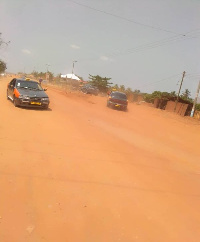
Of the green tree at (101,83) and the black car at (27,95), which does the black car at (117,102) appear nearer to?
the black car at (27,95)

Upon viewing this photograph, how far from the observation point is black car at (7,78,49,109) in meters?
12.4

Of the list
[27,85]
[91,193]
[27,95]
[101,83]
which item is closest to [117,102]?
[27,85]

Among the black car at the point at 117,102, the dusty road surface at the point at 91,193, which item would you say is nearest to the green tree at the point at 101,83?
the black car at the point at 117,102

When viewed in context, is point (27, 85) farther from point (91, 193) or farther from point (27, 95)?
point (91, 193)

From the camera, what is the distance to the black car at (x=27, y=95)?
12.4 metres

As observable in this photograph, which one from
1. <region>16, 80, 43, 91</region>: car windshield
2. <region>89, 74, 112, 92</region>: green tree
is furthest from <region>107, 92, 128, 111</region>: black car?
<region>89, 74, 112, 92</region>: green tree

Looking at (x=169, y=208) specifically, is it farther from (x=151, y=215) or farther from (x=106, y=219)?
(x=106, y=219)

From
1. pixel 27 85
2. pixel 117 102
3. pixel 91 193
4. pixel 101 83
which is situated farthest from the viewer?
pixel 101 83

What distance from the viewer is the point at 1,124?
823 centimetres

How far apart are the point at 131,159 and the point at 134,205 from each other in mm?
2585

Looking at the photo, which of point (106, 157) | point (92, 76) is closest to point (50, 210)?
point (106, 157)

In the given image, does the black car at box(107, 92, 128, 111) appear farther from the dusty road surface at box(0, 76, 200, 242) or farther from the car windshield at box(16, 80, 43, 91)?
the dusty road surface at box(0, 76, 200, 242)

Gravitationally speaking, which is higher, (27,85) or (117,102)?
(27,85)

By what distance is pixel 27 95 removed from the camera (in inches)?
493
